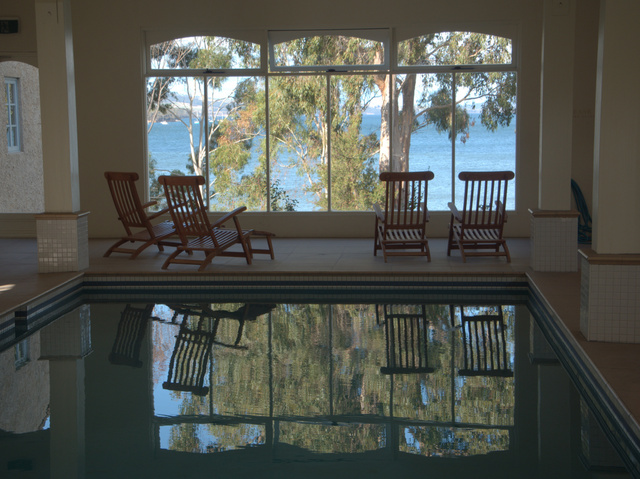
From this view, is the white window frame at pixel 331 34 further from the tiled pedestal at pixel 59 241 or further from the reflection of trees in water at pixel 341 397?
the reflection of trees in water at pixel 341 397

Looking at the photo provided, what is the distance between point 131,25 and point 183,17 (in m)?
0.72

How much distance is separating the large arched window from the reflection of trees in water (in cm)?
445

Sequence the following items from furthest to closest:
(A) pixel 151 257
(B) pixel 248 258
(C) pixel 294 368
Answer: (A) pixel 151 257 < (B) pixel 248 258 < (C) pixel 294 368

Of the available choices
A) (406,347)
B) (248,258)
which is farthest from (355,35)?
(406,347)

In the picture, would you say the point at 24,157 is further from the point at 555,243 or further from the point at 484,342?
the point at 484,342

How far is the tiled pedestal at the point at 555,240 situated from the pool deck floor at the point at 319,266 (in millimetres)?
142

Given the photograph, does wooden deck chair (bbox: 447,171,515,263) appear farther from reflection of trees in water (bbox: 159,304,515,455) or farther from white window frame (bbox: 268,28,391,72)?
white window frame (bbox: 268,28,391,72)

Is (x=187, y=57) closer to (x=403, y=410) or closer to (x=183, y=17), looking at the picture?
(x=183, y=17)

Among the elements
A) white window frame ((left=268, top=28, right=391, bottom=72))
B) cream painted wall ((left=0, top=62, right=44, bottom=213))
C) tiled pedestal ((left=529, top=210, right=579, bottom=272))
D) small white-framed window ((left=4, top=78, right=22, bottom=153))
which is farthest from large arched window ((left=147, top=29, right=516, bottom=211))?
tiled pedestal ((left=529, top=210, right=579, bottom=272))

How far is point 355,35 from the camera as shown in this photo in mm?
10398

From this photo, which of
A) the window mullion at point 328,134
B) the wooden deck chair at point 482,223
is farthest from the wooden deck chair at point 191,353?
the window mullion at point 328,134

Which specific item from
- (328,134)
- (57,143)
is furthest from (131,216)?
(328,134)

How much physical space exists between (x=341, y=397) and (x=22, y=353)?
2.62 meters

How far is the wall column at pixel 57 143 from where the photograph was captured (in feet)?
25.6
